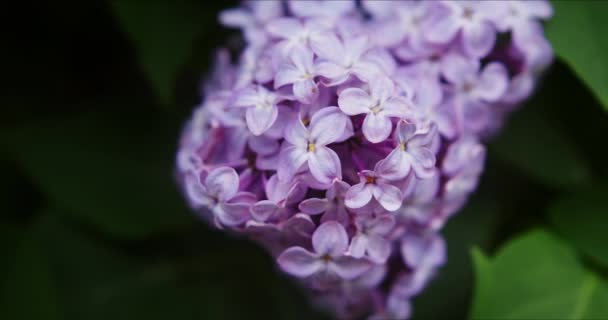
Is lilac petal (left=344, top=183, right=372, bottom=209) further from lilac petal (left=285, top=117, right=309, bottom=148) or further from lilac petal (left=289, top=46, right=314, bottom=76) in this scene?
lilac petal (left=289, top=46, right=314, bottom=76)

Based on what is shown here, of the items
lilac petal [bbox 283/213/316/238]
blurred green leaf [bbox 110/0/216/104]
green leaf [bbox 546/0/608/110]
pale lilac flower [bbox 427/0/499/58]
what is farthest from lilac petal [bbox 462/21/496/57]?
blurred green leaf [bbox 110/0/216/104]

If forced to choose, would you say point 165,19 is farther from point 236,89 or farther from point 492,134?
point 492,134

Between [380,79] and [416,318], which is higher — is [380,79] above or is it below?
above

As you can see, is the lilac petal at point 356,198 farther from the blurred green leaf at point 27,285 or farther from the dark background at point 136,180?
the blurred green leaf at point 27,285

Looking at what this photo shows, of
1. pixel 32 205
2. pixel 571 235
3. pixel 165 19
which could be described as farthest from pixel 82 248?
pixel 571 235

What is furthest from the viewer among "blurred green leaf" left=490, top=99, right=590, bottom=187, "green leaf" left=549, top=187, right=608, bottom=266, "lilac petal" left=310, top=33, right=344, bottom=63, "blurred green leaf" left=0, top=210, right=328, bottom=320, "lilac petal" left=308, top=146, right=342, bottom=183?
"blurred green leaf" left=0, top=210, right=328, bottom=320

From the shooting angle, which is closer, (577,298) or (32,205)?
(577,298)
